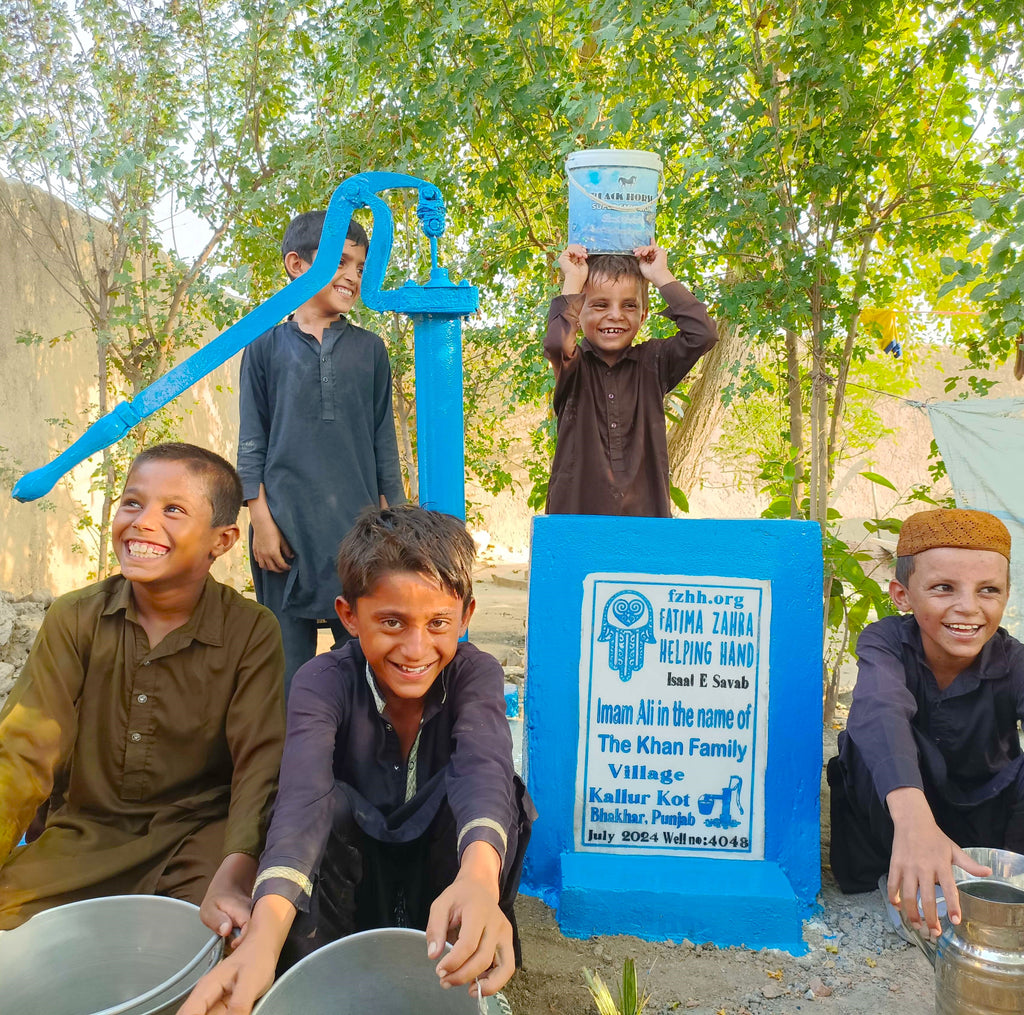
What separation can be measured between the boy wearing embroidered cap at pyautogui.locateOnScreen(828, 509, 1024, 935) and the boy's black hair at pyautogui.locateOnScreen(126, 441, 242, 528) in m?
1.53

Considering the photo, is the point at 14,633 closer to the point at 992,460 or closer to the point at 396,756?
the point at 396,756

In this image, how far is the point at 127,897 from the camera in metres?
1.73

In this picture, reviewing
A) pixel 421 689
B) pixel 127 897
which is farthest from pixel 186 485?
pixel 127 897

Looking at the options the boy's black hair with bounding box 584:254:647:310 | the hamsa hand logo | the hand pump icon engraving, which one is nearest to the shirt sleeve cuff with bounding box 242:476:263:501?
the hand pump icon engraving

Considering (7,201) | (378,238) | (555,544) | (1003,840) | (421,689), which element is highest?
(7,201)

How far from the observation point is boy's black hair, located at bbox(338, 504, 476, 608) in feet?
6.39

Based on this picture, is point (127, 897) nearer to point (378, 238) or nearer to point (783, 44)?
point (378, 238)

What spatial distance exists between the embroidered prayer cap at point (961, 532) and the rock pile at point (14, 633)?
384 cm

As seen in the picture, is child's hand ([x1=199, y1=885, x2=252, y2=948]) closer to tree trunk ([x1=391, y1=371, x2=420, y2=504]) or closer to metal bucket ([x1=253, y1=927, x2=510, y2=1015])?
metal bucket ([x1=253, y1=927, x2=510, y2=1015])

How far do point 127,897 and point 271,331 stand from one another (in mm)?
1722

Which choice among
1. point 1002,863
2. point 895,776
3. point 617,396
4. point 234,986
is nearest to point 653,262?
point 617,396

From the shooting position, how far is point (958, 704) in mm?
2369

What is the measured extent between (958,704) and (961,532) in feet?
1.41

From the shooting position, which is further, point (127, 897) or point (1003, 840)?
point (1003, 840)
